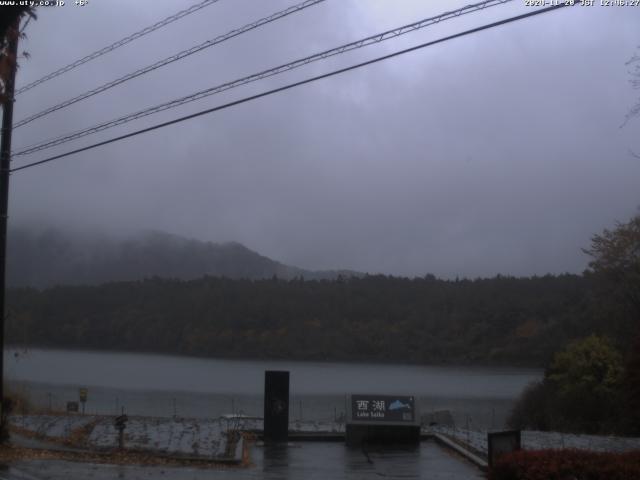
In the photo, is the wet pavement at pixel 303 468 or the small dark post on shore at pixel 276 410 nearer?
the wet pavement at pixel 303 468

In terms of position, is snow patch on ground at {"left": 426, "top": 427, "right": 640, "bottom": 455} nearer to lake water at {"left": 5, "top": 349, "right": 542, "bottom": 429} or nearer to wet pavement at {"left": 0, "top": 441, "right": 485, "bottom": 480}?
wet pavement at {"left": 0, "top": 441, "right": 485, "bottom": 480}

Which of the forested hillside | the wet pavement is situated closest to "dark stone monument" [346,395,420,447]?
the wet pavement

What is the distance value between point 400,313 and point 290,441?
76817mm

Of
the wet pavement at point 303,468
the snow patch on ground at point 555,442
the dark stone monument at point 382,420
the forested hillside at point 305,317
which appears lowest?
the wet pavement at point 303,468

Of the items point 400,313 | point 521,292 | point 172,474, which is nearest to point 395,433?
point 172,474

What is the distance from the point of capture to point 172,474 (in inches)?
661

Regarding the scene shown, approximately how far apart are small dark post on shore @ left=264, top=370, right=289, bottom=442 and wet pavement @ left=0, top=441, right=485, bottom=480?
730 mm

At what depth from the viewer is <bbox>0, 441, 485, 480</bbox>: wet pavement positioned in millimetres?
16469

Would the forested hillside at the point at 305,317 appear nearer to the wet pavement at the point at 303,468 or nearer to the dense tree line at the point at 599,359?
the dense tree line at the point at 599,359

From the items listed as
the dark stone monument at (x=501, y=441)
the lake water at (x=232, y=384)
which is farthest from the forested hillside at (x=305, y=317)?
the dark stone monument at (x=501, y=441)

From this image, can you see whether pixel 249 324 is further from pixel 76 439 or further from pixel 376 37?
pixel 376 37

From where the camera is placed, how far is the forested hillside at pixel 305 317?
88312 mm

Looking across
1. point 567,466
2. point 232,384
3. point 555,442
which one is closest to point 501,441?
point 567,466

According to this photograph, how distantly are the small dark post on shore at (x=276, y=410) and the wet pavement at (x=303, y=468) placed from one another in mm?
730
